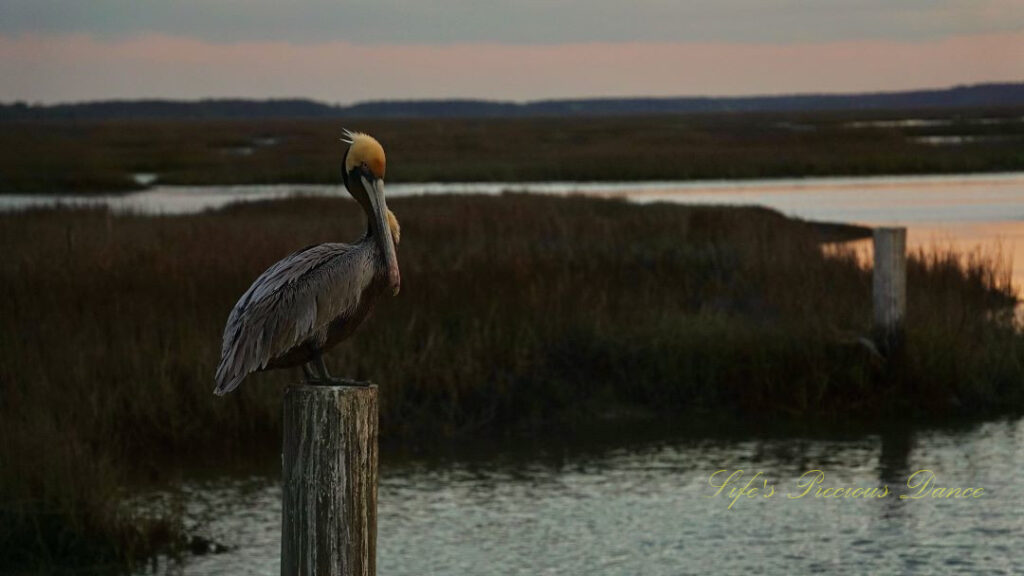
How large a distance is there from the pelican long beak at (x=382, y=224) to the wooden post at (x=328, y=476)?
679mm

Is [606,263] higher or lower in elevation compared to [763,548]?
higher

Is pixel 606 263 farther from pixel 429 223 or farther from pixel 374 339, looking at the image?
pixel 429 223

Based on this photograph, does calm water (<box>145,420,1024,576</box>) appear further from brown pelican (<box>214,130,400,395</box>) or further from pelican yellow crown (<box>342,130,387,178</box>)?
pelican yellow crown (<box>342,130,387,178</box>)

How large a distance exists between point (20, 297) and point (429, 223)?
1042 centimetres

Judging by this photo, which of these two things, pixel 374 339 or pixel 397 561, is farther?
pixel 374 339

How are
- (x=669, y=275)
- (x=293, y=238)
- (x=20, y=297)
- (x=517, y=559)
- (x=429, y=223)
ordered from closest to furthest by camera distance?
(x=517, y=559) → (x=20, y=297) → (x=669, y=275) → (x=293, y=238) → (x=429, y=223)

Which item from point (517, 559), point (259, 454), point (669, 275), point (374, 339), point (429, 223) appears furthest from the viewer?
point (429, 223)

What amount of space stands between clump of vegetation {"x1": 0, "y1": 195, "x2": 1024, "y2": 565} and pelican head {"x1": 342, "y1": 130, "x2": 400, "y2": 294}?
178 inches

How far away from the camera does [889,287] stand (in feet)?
40.9

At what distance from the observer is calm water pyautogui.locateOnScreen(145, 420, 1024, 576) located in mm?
9203

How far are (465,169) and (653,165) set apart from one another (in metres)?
6.64

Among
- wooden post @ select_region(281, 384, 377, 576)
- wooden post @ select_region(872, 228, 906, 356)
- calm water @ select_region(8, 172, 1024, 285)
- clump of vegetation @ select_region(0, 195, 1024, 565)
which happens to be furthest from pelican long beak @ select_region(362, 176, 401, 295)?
calm water @ select_region(8, 172, 1024, 285)

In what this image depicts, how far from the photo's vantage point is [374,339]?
494 inches

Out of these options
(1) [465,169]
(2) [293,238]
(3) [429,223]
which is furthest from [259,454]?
(1) [465,169]
